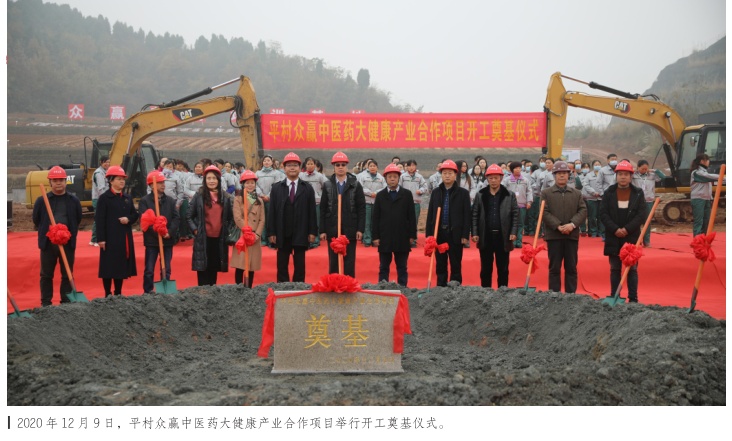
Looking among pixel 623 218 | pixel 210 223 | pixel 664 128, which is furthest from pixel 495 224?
pixel 664 128

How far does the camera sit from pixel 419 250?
985cm

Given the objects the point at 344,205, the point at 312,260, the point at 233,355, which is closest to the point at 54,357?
the point at 233,355

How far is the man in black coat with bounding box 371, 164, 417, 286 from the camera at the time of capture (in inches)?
298

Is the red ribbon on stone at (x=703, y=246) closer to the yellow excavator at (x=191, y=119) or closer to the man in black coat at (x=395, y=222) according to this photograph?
the man in black coat at (x=395, y=222)

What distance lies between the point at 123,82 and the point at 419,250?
49112 millimetres

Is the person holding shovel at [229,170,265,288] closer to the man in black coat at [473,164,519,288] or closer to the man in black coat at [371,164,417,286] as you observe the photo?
the man in black coat at [371,164,417,286]

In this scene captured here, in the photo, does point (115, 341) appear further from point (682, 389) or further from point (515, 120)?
point (515, 120)

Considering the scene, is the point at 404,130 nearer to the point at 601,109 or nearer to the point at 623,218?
the point at 601,109

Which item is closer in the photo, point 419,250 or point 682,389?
point 682,389

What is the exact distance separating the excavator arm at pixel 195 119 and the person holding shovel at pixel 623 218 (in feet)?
22.0

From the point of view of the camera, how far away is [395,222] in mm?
7562

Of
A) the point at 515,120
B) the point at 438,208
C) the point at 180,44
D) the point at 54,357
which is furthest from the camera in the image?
the point at 180,44

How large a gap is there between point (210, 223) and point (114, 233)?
89 centimetres

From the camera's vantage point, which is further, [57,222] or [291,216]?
[291,216]
